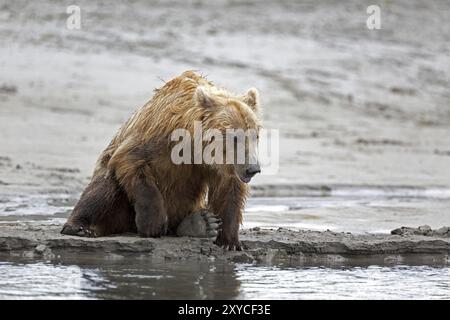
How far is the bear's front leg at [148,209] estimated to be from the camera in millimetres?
6906

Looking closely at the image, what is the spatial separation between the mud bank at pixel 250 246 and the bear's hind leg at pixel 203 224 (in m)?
0.05

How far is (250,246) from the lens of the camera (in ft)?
24.0

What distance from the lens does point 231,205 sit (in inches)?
276

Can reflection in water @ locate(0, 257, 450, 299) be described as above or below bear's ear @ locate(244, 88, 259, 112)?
below

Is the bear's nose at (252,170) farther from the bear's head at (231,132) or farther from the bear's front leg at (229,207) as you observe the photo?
the bear's front leg at (229,207)

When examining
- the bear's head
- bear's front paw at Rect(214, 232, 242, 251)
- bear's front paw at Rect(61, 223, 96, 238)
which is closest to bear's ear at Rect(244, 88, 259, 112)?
the bear's head

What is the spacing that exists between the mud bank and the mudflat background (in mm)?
2748

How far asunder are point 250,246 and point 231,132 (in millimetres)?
989

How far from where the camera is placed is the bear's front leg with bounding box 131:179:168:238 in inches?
272

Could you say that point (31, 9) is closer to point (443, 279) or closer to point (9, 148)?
point (9, 148)

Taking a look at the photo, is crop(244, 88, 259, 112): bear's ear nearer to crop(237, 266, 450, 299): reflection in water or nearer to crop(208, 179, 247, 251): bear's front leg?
crop(208, 179, 247, 251): bear's front leg

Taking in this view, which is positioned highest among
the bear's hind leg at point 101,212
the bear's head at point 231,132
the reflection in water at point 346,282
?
the bear's head at point 231,132

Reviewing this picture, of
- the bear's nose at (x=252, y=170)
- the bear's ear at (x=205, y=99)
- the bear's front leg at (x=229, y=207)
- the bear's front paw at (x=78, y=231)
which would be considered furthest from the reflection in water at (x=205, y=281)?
the bear's ear at (x=205, y=99)
